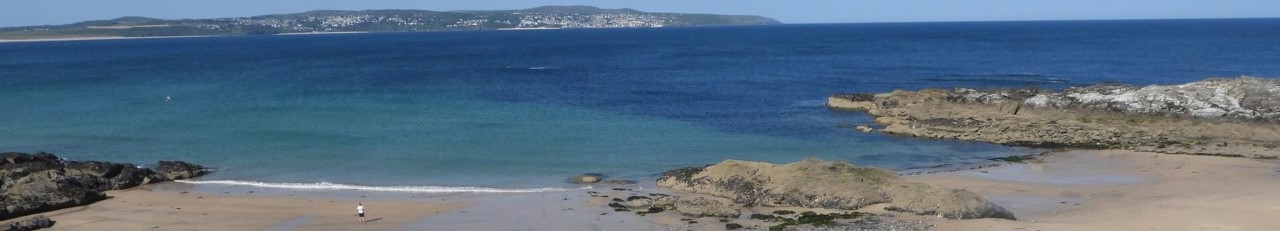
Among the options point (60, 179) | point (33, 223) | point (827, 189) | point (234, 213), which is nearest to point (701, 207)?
point (827, 189)

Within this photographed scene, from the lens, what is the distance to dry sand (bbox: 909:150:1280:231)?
22.9 m

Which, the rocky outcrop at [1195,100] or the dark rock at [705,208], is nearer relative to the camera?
the dark rock at [705,208]

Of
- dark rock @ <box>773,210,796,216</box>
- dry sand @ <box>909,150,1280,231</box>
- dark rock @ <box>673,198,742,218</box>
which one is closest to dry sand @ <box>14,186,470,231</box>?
dark rock @ <box>673,198,742,218</box>

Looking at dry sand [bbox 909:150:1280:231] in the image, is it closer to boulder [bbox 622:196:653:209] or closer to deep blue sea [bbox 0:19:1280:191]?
deep blue sea [bbox 0:19:1280:191]

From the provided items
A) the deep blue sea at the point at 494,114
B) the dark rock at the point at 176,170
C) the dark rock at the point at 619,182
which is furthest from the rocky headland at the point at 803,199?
the dark rock at the point at 176,170

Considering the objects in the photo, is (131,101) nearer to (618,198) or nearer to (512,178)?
(512,178)

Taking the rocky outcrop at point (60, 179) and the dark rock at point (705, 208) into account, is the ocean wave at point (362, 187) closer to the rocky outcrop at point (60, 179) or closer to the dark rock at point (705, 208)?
the rocky outcrop at point (60, 179)

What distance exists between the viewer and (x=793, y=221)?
23.5m

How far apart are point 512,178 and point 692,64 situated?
6088 centimetres

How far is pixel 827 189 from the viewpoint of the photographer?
2609 cm

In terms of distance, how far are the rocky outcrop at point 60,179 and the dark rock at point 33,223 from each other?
1.63 m

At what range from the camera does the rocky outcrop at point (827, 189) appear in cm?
2398

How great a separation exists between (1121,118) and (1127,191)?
48.7ft

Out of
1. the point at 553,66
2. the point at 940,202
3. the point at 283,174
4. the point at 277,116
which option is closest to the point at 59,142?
the point at 277,116
